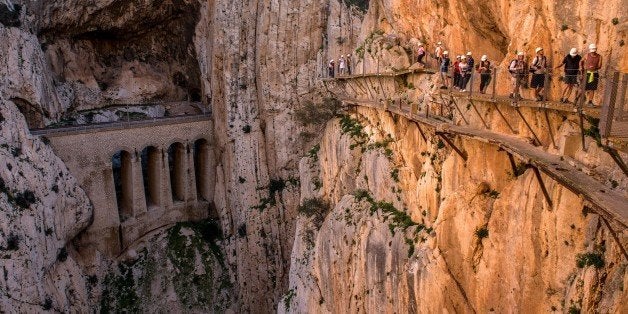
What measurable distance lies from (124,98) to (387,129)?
114ft

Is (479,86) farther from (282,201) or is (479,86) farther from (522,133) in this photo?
(282,201)

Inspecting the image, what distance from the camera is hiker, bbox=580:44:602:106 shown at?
29.4 feet

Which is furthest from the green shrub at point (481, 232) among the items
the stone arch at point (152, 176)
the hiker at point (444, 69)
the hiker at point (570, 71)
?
the stone arch at point (152, 176)

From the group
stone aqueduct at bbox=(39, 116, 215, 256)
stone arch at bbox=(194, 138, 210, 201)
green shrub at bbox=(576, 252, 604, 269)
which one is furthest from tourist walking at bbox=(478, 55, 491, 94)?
stone arch at bbox=(194, 138, 210, 201)

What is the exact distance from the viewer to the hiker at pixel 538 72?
1053 centimetres

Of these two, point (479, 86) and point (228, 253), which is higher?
point (479, 86)

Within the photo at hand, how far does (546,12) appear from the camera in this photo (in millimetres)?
11406

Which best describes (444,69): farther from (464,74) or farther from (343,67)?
(343,67)

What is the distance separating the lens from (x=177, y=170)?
43625 millimetres

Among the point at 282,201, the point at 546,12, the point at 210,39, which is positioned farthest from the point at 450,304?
the point at 210,39

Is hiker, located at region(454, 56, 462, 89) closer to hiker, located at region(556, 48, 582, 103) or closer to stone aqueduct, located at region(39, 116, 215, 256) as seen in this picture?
hiker, located at region(556, 48, 582, 103)

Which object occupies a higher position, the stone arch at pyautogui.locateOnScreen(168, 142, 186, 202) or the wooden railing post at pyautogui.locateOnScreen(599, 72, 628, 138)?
the wooden railing post at pyautogui.locateOnScreen(599, 72, 628, 138)

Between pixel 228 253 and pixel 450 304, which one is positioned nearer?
pixel 450 304

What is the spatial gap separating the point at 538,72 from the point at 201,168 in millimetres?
38130
